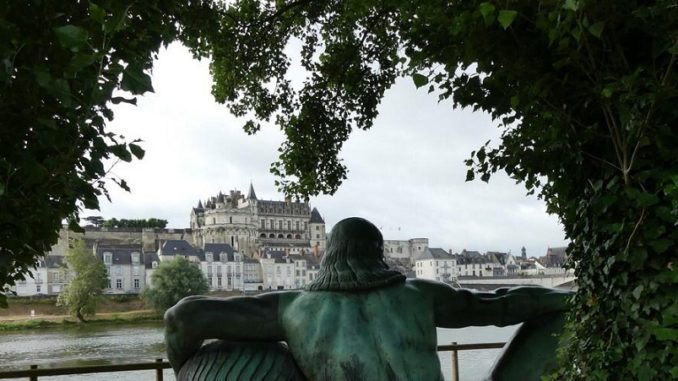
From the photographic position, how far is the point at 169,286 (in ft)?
145

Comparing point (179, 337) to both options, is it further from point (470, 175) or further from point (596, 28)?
point (596, 28)

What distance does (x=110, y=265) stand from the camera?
65000 mm

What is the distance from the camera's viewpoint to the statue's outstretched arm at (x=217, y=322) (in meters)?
2.36

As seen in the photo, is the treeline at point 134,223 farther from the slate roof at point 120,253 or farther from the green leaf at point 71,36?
the green leaf at point 71,36

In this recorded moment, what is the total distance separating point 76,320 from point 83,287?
7.16ft

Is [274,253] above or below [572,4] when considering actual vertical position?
below

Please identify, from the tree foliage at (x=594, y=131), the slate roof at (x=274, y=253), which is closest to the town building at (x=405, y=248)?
the slate roof at (x=274, y=253)

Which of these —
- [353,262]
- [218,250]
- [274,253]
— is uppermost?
[218,250]

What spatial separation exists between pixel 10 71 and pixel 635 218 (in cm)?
165

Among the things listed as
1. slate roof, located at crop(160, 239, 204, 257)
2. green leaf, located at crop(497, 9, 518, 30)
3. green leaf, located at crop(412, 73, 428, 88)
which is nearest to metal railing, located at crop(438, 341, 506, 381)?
green leaf, located at crop(412, 73, 428, 88)

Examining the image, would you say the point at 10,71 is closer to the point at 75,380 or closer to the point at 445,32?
the point at 445,32

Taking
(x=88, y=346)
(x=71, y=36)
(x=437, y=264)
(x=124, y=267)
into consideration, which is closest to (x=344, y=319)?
(x=71, y=36)

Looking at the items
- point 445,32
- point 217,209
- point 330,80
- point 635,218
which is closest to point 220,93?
point 330,80

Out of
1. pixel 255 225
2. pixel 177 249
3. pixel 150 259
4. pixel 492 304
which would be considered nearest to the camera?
pixel 492 304
